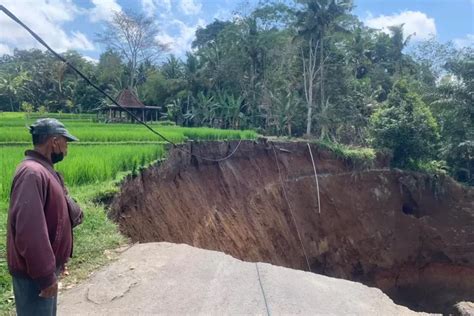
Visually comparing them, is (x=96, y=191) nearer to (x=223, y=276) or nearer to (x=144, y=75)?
(x=223, y=276)

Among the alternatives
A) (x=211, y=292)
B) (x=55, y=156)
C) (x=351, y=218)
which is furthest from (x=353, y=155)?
(x=55, y=156)

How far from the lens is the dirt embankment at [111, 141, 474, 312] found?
15.9 m

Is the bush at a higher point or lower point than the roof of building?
lower

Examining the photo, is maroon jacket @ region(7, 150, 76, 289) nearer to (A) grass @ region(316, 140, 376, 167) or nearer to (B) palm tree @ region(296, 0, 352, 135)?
(A) grass @ region(316, 140, 376, 167)

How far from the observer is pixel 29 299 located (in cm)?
275

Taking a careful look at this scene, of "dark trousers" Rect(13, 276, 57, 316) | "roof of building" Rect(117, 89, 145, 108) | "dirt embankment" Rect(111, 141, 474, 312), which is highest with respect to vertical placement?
"roof of building" Rect(117, 89, 145, 108)

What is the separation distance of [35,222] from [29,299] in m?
0.57

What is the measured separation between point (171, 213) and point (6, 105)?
36454 mm

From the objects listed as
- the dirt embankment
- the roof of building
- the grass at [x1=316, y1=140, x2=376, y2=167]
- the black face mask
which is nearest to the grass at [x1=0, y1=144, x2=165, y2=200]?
the black face mask

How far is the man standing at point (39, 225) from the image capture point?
102 inches

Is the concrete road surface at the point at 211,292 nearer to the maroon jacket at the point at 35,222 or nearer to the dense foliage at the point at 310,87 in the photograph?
the maroon jacket at the point at 35,222

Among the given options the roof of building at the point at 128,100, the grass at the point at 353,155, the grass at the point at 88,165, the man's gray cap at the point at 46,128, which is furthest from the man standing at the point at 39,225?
the roof of building at the point at 128,100

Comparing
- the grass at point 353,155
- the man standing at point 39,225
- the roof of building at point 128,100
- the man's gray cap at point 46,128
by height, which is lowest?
the grass at point 353,155

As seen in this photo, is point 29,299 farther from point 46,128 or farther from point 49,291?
point 46,128
